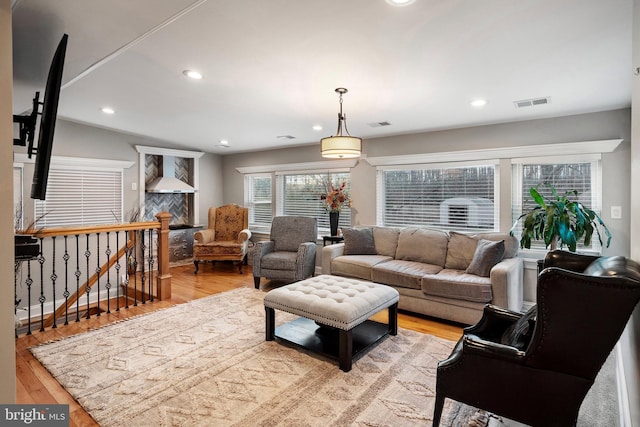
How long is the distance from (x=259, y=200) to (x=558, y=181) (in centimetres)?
508

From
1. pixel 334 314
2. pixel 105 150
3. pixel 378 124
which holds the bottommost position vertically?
pixel 334 314

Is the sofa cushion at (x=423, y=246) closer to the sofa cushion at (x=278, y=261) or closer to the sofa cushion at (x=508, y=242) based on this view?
the sofa cushion at (x=508, y=242)

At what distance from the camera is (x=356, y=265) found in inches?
171

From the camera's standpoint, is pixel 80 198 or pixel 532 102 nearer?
pixel 532 102

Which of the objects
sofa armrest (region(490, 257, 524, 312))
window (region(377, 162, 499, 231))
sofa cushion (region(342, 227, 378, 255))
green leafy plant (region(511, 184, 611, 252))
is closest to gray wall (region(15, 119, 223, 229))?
sofa cushion (region(342, 227, 378, 255))

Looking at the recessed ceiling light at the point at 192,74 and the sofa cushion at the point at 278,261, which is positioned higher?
the recessed ceiling light at the point at 192,74

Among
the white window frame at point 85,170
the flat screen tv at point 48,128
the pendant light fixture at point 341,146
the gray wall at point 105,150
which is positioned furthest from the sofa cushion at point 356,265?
the white window frame at point 85,170

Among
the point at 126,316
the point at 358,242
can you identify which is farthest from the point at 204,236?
the point at 358,242

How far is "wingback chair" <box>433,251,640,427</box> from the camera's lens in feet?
4.40

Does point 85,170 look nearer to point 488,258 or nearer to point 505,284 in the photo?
point 488,258

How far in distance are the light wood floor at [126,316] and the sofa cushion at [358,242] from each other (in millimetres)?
983

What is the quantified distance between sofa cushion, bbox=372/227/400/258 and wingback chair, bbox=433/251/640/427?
280 cm

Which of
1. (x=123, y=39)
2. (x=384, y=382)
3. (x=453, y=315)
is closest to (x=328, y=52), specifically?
(x=123, y=39)

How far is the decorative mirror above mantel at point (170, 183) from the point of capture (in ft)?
20.4
